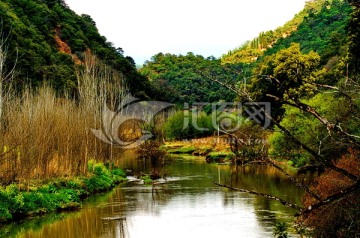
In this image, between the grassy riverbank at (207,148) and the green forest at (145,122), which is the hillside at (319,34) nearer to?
the green forest at (145,122)

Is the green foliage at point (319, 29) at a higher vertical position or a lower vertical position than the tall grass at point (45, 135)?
higher

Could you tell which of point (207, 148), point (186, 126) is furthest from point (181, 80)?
point (207, 148)

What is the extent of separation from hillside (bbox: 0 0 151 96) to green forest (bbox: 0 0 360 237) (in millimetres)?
183

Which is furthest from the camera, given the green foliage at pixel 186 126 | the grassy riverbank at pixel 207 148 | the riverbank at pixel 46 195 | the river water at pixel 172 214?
the green foliage at pixel 186 126

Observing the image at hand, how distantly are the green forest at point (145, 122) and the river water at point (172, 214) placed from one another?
1.46m

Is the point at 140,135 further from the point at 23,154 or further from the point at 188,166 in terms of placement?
the point at 23,154

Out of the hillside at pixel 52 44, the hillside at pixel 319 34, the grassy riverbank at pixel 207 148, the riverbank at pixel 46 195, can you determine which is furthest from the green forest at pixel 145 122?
the hillside at pixel 319 34

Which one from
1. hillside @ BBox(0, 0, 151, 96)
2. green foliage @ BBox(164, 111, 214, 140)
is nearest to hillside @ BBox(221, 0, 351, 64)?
green foliage @ BBox(164, 111, 214, 140)

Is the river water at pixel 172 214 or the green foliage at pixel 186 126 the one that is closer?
the river water at pixel 172 214

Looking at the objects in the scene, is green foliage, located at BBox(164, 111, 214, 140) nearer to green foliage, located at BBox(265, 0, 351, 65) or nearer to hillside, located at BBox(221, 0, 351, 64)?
hillside, located at BBox(221, 0, 351, 64)

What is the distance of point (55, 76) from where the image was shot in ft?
155

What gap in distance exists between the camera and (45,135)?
22656 millimetres

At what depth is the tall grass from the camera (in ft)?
66.7

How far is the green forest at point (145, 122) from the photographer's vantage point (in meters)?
3.98
